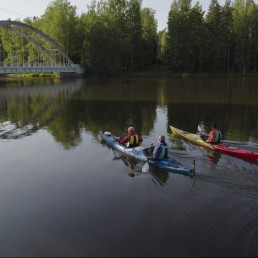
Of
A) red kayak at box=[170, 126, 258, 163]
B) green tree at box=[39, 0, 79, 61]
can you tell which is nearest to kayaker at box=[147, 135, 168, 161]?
red kayak at box=[170, 126, 258, 163]

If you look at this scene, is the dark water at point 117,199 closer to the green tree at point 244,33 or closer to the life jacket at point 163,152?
the life jacket at point 163,152

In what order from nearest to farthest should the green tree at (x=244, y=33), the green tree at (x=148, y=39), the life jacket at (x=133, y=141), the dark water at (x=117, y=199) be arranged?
the dark water at (x=117, y=199), the life jacket at (x=133, y=141), the green tree at (x=244, y=33), the green tree at (x=148, y=39)

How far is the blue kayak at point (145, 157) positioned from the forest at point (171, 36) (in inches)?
2614

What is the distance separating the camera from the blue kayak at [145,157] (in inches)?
655

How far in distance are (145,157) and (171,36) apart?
258ft

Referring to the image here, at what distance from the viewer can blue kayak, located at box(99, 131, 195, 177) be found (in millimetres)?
16641

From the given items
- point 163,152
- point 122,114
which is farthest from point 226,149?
→ point 122,114

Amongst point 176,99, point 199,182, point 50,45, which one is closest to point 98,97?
point 176,99

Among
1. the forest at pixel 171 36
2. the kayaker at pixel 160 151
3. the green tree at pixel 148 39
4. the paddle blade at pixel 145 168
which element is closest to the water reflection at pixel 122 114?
the paddle blade at pixel 145 168

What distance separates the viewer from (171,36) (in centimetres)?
9225

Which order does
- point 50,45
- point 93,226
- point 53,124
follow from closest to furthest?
point 93,226 → point 53,124 → point 50,45

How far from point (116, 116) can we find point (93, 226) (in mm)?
21632

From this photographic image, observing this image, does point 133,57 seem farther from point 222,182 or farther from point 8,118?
point 222,182

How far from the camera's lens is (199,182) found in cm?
1570
